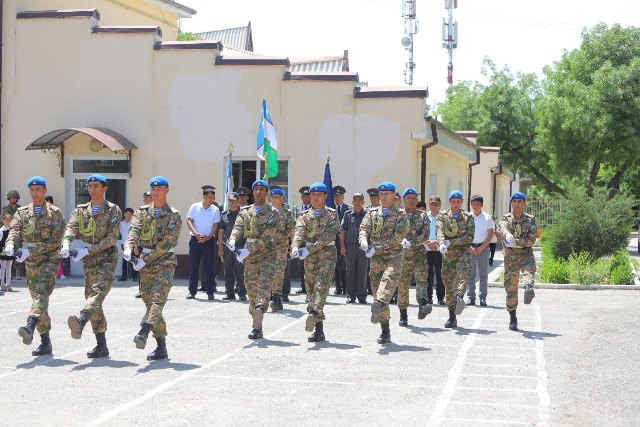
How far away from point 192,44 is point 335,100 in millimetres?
3426

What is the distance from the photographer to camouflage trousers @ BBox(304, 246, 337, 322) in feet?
38.4

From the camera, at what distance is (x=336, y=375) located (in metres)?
9.43

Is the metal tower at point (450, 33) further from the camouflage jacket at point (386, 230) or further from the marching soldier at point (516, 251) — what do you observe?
the camouflage jacket at point (386, 230)

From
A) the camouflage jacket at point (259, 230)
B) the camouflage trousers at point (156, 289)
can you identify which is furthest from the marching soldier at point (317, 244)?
the camouflage trousers at point (156, 289)

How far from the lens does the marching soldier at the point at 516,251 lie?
513 inches

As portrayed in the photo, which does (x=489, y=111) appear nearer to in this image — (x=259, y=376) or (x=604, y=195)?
(x=604, y=195)

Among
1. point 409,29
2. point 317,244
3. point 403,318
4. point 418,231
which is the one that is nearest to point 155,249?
point 317,244

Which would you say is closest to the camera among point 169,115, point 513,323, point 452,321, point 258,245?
point 258,245

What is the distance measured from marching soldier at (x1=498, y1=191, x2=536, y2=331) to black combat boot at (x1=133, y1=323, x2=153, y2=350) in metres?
5.26

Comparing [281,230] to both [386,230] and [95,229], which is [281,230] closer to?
[386,230]

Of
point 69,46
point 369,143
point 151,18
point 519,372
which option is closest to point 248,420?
point 519,372

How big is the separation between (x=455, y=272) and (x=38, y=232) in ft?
18.8

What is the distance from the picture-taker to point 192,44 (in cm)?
2127

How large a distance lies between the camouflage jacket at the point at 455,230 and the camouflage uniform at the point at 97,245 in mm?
4863
